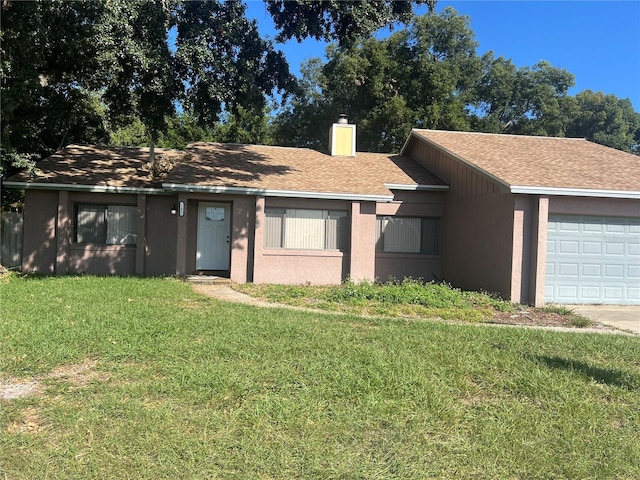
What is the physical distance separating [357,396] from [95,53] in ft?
36.5

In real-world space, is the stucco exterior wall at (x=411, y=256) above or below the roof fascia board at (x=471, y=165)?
below

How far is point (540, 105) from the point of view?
3206 cm

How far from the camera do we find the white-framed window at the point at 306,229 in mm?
13234

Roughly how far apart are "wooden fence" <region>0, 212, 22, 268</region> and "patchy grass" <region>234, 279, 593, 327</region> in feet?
26.8

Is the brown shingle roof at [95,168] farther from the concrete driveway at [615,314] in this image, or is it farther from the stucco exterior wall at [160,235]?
the concrete driveway at [615,314]

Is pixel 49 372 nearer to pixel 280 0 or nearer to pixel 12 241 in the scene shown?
pixel 280 0

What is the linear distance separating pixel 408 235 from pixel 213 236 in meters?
5.92

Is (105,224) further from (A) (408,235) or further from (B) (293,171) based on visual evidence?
(A) (408,235)

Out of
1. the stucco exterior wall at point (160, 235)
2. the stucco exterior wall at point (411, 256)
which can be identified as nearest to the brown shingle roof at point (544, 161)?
the stucco exterior wall at point (411, 256)

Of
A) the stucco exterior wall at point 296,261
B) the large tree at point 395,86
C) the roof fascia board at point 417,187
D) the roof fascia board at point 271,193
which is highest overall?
the large tree at point 395,86

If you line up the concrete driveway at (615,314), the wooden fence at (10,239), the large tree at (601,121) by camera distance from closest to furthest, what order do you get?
the concrete driveway at (615,314)
the wooden fence at (10,239)
the large tree at (601,121)

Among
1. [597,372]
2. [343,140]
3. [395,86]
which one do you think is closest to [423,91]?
[395,86]

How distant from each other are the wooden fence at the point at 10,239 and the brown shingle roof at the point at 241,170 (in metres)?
1.98

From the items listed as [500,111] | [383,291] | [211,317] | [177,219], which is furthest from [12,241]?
[500,111]
